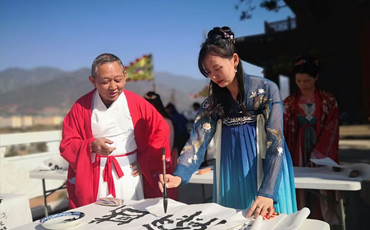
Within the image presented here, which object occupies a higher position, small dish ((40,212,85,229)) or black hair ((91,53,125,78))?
black hair ((91,53,125,78))

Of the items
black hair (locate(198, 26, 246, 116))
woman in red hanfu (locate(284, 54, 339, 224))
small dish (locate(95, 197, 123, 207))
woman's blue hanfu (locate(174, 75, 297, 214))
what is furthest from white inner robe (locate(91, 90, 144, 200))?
woman in red hanfu (locate(284, 54, 339, 224))

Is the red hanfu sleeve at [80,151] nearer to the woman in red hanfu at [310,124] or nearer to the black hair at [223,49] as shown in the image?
the black hair at [223,49]

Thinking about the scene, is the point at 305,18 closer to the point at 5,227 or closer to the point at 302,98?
the point at 302,98

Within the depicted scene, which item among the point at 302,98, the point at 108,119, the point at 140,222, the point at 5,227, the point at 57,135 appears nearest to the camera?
the point at 140,222

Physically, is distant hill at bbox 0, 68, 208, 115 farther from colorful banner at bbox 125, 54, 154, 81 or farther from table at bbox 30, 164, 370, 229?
table at bbox 30, 164, 370, 229

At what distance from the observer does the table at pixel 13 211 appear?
234cm

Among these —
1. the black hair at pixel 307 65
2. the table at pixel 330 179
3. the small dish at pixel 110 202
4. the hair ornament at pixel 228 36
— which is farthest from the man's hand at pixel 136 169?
the black hair at pixel 307 65

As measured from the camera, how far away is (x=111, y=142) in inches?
78.8

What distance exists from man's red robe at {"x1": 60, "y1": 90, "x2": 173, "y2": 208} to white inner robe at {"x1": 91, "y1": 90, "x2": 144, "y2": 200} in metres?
0.03

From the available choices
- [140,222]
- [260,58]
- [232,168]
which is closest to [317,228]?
[232,168]

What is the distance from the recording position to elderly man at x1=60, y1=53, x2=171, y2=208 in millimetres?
2070

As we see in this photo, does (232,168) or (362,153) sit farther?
(362,153)

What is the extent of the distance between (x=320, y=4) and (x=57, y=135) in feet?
22.9

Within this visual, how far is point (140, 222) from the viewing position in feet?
4.81
